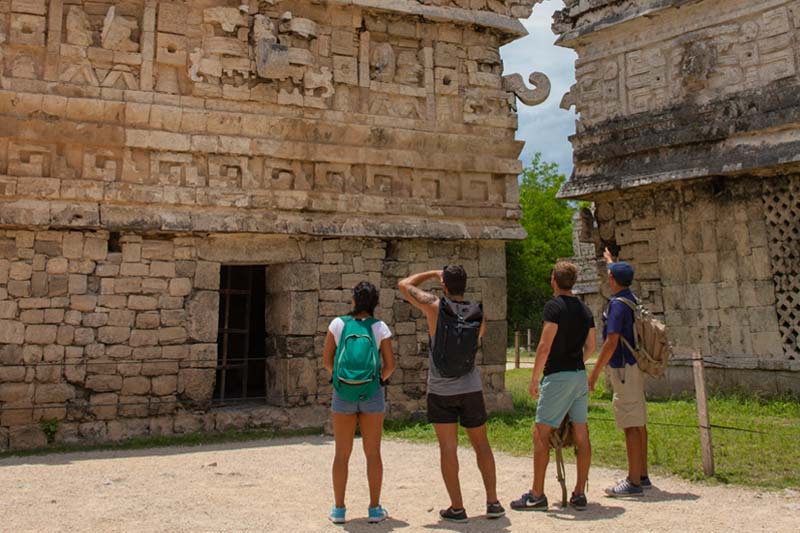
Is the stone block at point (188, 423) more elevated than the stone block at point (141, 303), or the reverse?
the stone block at point (141, 303)

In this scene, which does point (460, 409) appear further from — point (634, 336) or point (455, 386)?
point (634, 336)

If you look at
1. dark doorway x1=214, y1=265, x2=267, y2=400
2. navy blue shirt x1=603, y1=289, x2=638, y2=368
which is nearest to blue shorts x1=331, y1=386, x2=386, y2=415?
navy blue shirt x1=603, y1=289, x2=638, y2=368

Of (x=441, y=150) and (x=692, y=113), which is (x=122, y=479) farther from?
(x=692, y=113)

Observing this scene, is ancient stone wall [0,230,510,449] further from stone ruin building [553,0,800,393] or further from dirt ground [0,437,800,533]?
stone ruin building [553,0,800,393]

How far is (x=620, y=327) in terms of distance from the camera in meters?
4.91

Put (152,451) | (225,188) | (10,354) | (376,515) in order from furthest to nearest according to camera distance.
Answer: (225,188), (10,354), (152,451), (376,515)

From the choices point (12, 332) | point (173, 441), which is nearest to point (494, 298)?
point (173, 441)

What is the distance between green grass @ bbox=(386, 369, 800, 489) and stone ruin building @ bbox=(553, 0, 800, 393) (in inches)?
28.8

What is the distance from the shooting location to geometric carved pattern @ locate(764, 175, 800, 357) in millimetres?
8938

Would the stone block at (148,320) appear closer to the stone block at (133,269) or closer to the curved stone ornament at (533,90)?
the stone block at (133,269)

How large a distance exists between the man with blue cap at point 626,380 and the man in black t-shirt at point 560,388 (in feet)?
1.20

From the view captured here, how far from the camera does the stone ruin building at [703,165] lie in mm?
9062

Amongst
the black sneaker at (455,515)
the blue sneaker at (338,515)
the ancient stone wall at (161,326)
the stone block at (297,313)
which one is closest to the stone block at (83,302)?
the ancient stone wall at (161,326)

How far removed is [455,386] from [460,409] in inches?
6.0
